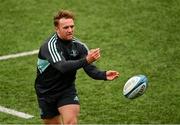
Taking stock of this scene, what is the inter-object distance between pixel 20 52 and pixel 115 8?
4.10m

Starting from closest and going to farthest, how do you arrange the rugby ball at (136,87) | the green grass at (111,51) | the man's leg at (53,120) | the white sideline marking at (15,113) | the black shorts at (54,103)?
1. the black shorts at (54,103)
2. the man's leg at (53,120)
3. the rugby ball at (136,87)
4. the white sideline marking at (15,113)
5. the green grass at (111,51)

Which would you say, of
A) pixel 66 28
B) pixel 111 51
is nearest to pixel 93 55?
pixel 66 28

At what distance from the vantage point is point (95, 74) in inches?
395

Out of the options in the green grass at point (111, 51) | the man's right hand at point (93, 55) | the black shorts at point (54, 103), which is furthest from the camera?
the green grass at point (111, 51)

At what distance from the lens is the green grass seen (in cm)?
1252

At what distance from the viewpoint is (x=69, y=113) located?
962cm

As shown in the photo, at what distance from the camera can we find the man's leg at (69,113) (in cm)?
957

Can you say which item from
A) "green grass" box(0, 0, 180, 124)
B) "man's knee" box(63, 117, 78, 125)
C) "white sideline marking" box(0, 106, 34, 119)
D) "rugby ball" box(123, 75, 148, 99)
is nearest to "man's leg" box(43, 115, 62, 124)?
"man's knee" box(63, 117, 78, 125)

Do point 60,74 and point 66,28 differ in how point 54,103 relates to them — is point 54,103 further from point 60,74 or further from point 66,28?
point 66,28

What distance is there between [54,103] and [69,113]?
476 millimetres

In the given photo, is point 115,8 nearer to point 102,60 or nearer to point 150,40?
point 150,40

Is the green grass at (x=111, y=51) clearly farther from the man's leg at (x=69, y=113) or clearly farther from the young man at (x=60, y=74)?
the man's leg at (x=69, y=113)

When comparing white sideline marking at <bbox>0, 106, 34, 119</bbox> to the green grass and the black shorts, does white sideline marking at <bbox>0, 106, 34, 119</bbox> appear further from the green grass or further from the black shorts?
the black shorts

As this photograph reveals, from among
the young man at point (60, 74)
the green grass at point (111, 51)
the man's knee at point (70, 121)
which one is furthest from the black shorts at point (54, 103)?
the green grass at point (111, 51)
